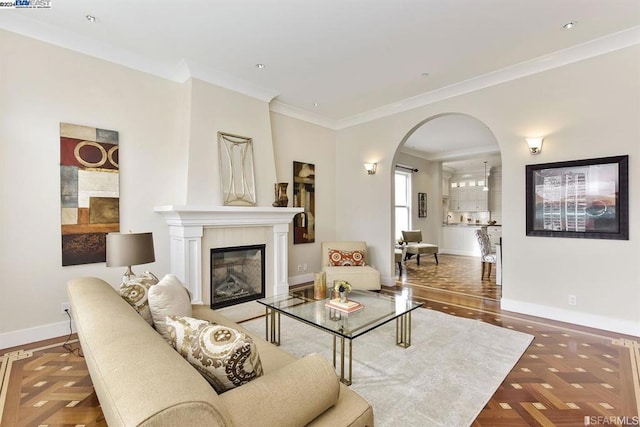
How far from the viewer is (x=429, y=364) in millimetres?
2562

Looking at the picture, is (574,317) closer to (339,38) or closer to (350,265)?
(350,265)

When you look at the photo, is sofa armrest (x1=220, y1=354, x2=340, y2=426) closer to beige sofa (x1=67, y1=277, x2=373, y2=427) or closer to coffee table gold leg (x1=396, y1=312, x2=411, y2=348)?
beige sofa (x1=67, y1=277, x2=373, y2=427)

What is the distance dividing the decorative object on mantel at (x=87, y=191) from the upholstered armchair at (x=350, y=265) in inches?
116

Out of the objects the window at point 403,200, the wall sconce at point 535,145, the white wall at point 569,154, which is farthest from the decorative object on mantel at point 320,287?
the window at point 403,200

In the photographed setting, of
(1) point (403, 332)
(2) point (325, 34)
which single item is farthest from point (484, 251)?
(2) point (325, 34)

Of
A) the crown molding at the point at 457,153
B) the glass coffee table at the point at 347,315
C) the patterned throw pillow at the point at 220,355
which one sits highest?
the crown molding at the point at 457,153

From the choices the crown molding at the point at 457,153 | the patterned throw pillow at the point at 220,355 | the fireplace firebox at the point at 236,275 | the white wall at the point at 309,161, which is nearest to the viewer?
the patterned throw pillow at the point at 220,355

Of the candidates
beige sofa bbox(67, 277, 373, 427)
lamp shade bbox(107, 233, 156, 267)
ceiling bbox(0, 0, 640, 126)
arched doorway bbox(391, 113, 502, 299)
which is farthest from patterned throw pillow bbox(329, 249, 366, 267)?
beige sofa bbox(67, 277, 373, 427)

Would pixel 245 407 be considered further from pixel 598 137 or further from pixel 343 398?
pixel 598 137

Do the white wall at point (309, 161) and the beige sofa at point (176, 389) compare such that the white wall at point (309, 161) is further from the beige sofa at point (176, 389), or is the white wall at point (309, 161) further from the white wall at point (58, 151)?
the beige sofa at point (176, 389)

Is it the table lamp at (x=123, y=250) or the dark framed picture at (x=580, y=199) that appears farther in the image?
the dark framed picture at (x=580, y=199)

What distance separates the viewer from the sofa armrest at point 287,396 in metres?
0.99

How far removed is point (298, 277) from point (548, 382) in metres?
3.73

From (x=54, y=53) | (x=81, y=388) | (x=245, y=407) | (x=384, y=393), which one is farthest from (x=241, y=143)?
(x=245, y=407)
